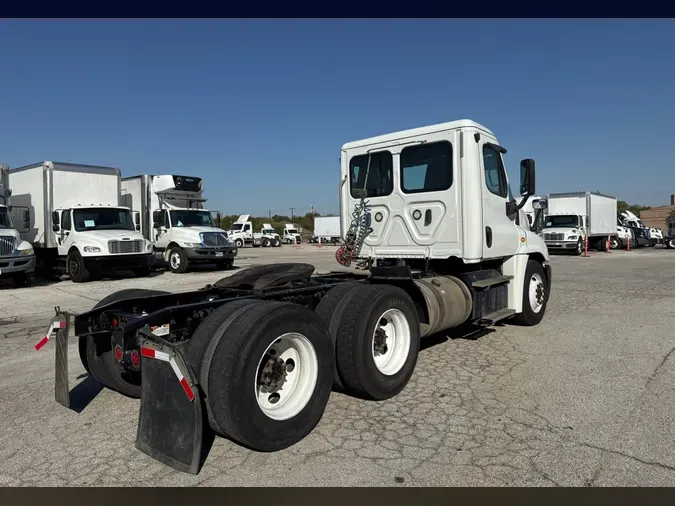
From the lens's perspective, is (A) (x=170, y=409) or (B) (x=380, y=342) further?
(B) (x=380, y=342)

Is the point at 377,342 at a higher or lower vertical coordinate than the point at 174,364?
lower

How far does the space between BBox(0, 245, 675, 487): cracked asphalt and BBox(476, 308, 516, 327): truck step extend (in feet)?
1.04

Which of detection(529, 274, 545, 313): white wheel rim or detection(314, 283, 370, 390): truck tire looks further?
detection(529, 274, 545, 313): white wheel rim

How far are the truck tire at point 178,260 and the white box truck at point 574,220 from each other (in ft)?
60.0

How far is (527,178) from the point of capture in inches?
266

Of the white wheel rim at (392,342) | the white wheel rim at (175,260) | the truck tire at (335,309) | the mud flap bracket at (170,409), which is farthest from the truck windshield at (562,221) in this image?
the mud flap bracket at (170,409)

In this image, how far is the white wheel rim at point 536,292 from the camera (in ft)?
25.1

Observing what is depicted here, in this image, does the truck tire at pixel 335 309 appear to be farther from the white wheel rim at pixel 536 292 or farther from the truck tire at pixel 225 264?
the truck tire at pixel 225 264

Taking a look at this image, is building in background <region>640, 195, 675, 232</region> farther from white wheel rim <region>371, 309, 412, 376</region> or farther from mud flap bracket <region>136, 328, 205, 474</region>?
mud flap bracket <region>136, 328, 205, 474</region>

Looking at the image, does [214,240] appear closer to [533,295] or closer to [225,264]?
[225,264]

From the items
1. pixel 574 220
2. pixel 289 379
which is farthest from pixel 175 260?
pixel 574 220

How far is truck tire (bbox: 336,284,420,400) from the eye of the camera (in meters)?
4.31

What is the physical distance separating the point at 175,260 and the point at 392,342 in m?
15.3

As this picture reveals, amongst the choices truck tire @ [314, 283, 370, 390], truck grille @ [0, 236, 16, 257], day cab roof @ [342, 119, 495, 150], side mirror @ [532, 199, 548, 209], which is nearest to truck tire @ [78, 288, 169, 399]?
truck tire @ [314, 283, 370, 390]
